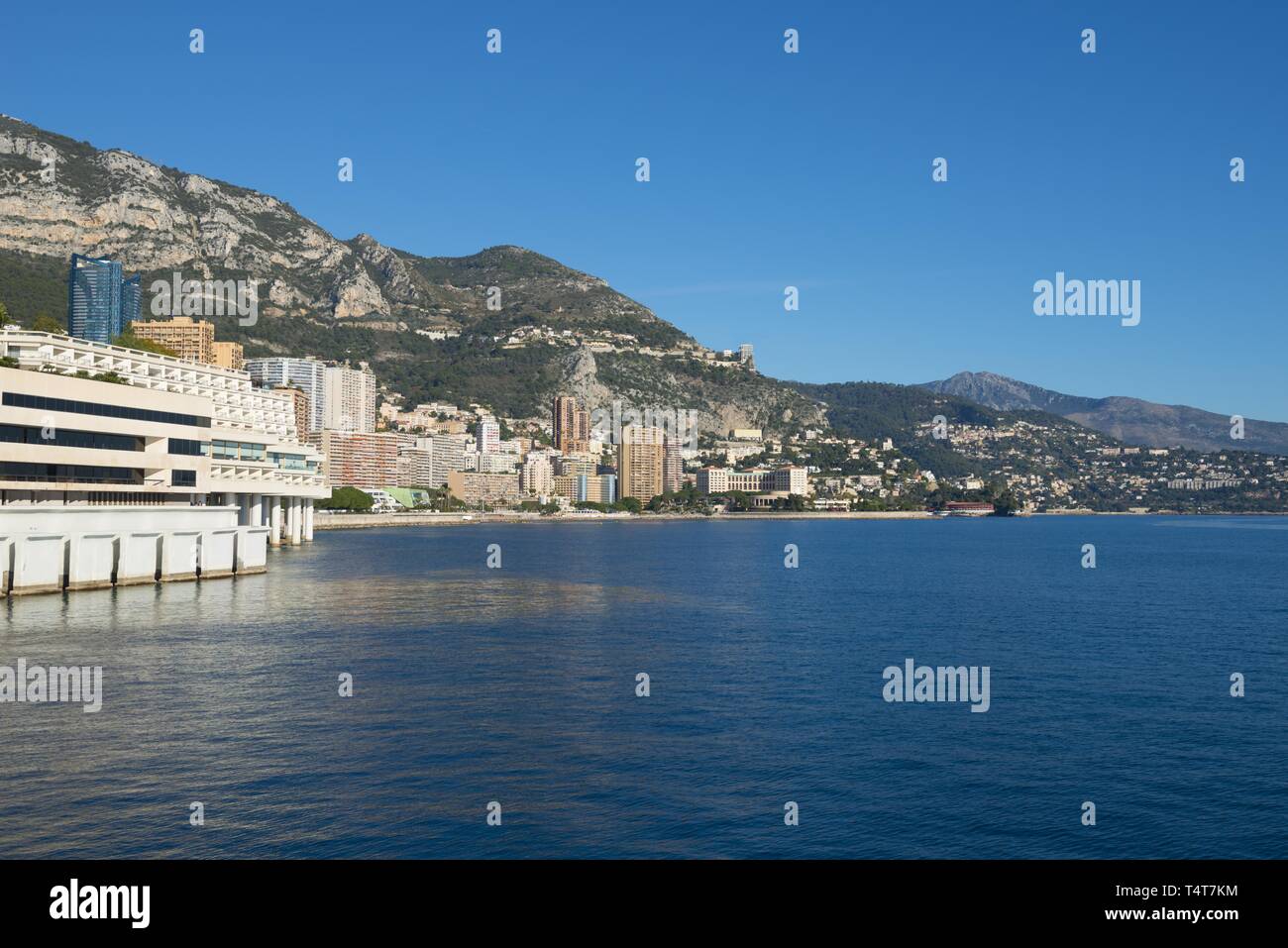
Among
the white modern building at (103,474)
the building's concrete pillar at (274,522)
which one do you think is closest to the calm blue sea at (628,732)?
the white modern building at (103,474)

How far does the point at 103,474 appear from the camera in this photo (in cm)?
5947

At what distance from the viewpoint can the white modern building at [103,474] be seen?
51562 millimetres

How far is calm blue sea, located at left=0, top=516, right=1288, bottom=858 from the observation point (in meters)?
19.8

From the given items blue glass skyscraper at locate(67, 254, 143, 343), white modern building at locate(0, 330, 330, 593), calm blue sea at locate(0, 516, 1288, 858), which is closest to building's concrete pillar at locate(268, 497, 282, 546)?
white modern building at locate(0, 330, 330, 593)

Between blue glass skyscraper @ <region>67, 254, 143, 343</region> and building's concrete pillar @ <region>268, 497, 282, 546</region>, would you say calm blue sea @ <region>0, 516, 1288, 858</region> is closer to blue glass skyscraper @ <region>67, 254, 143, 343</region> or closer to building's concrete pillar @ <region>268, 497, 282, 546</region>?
building's concrete pillar @ <region>268, 497, 282, 546</region>

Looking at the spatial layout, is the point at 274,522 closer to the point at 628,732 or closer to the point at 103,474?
the point at 103,474

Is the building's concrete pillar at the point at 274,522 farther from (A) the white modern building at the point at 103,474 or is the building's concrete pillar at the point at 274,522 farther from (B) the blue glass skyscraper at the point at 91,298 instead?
(B) the blue glass skyscraper at the point at 91,298

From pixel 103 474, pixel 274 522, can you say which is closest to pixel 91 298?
pixel 274 522

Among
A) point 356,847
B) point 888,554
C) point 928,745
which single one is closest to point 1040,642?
point 928,745

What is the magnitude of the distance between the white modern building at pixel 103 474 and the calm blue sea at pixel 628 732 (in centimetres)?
234

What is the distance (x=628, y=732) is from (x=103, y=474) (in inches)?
1682

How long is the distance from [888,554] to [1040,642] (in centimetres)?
6943

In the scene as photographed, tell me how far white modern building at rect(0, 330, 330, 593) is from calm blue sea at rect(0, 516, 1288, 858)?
234 cm
